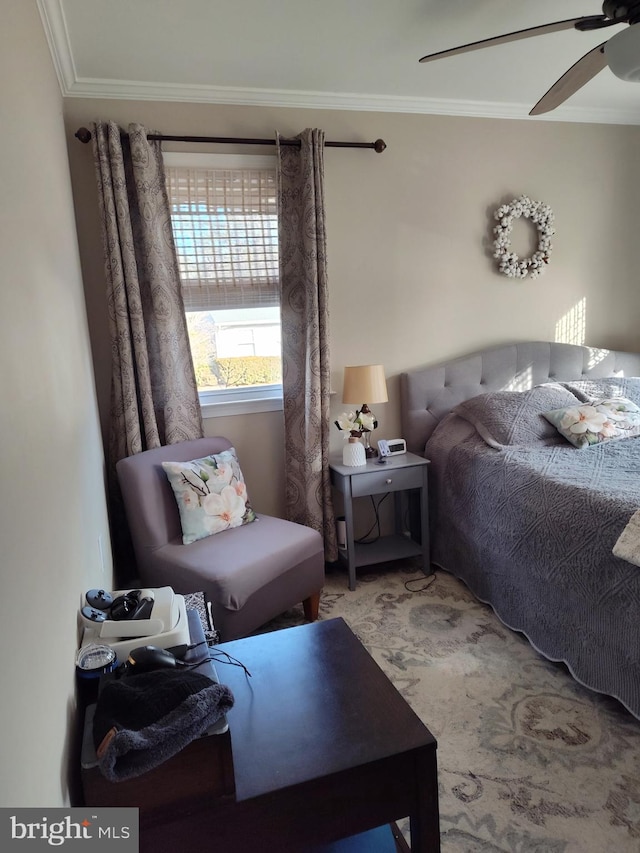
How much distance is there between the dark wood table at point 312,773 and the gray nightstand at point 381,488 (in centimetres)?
159

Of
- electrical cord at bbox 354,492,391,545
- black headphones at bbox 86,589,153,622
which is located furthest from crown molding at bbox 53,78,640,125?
black headphones at bbox 86,589,153,622

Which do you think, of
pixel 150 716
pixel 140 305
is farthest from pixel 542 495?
pixel 140 305

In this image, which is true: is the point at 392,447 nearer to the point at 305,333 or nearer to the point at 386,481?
the point at 386,481

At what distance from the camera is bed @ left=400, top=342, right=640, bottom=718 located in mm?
1912

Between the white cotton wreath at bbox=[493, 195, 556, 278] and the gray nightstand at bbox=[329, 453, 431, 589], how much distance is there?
140 centimetres

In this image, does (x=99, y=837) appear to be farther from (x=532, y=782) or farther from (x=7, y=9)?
(x=7, y=9)

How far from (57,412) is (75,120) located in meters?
1.97

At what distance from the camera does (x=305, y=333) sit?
2.97 metres

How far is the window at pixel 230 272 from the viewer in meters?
2.87

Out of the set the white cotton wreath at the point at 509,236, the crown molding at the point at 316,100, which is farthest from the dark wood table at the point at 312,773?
the white cotton wreath at the point at 509,236

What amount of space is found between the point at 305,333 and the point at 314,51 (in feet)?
4.25

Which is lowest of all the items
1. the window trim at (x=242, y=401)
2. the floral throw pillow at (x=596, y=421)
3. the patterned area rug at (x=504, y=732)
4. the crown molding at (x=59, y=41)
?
the patterned area rug at (x=504, y=732)

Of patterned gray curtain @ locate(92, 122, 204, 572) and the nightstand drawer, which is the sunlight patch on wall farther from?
patterned gray curtain @ locate(92, 122, 204, 572)

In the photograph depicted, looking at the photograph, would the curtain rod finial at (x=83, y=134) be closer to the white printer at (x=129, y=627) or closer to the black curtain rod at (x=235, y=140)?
the black curtain rod at (x=235, y=140)
